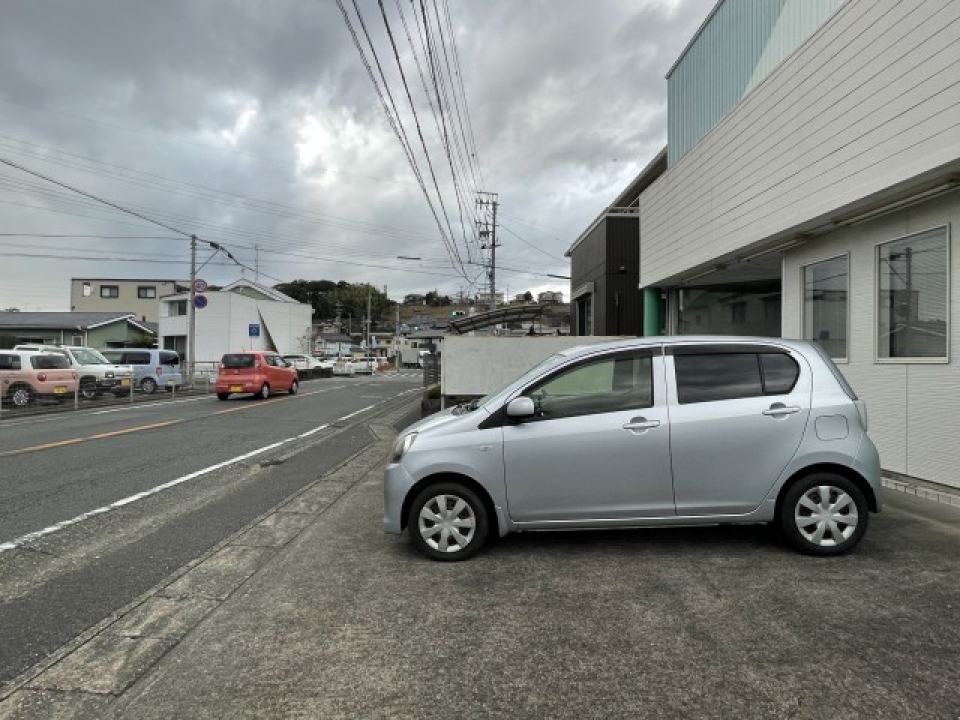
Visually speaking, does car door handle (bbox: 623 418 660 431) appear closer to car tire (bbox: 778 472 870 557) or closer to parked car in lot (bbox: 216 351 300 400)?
car tire (bbox: 778 472 870 557)

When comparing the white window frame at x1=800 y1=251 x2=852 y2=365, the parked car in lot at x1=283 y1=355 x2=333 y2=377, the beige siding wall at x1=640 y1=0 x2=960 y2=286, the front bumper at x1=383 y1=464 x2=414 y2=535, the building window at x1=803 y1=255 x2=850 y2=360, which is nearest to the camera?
the front bumper at x1=383 y1=464 x2=414 y2=535

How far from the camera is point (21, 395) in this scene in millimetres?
18016

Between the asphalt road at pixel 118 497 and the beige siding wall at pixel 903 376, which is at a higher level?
the beige siding wall at pixel 903 376

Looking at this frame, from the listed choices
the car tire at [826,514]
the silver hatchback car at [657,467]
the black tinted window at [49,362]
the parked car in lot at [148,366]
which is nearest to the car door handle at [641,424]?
the silver hatchback car at [657,467]

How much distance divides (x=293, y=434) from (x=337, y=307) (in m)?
109

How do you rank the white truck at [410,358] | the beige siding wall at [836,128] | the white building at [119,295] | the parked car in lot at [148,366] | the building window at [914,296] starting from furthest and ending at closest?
the white truck at [410,358] < the white building at [119,295] < the parked car in lot at [148,366] < the building window at [914,296] < the beige siding wall at [836,128]

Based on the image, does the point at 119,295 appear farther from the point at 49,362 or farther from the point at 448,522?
the point at 448,522

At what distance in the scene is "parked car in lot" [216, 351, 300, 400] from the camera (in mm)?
22094

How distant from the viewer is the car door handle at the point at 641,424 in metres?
4.78

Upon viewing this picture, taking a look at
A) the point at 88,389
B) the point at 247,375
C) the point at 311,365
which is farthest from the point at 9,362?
the point at 311,365

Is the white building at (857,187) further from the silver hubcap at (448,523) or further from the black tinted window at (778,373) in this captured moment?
the silver hubcap at (448,523)

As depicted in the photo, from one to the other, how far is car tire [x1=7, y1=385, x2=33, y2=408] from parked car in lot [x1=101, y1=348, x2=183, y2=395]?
648 centimetres

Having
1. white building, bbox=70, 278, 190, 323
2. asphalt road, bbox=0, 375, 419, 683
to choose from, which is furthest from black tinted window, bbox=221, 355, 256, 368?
white building, bbox=70, 278, 190, 323

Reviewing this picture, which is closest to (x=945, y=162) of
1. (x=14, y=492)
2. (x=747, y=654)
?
(x=747, y=654)
